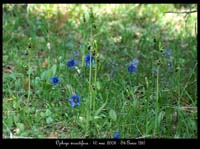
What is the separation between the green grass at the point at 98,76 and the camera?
2934 millimetres

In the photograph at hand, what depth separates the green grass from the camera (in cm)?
293

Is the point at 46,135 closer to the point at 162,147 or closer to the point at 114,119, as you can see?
the point at 114,119

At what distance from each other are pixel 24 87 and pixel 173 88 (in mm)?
981

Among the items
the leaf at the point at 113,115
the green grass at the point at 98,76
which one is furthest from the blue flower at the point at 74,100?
the leaf at the point at 113,115

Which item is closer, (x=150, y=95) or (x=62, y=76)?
(x=150, y=95)

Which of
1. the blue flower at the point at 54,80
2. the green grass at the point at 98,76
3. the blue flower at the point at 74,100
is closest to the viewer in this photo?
the green grass at the point at 98,76

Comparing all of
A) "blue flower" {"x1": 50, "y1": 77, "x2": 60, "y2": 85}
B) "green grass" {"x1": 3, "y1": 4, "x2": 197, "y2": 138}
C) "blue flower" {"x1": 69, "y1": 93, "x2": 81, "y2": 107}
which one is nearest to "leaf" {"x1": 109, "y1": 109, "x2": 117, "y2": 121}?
"green grass" {"x1": 3, "y1": 4, "x2": 197, "y2": 138}

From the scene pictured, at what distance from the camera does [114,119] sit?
2959 mm

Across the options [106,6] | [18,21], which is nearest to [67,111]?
[18,21]

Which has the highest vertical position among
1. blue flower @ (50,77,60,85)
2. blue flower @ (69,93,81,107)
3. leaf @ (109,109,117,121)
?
blue flower @ (50,77,60,85)

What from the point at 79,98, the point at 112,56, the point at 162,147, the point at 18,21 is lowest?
the point at 162,147

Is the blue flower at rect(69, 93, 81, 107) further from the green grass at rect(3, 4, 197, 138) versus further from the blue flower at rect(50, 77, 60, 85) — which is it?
the blue flower at rect(50, 77, 60, 85)

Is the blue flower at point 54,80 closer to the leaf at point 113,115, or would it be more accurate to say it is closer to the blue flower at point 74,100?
the blue flower at point 74,100

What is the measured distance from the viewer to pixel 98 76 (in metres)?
3.70
